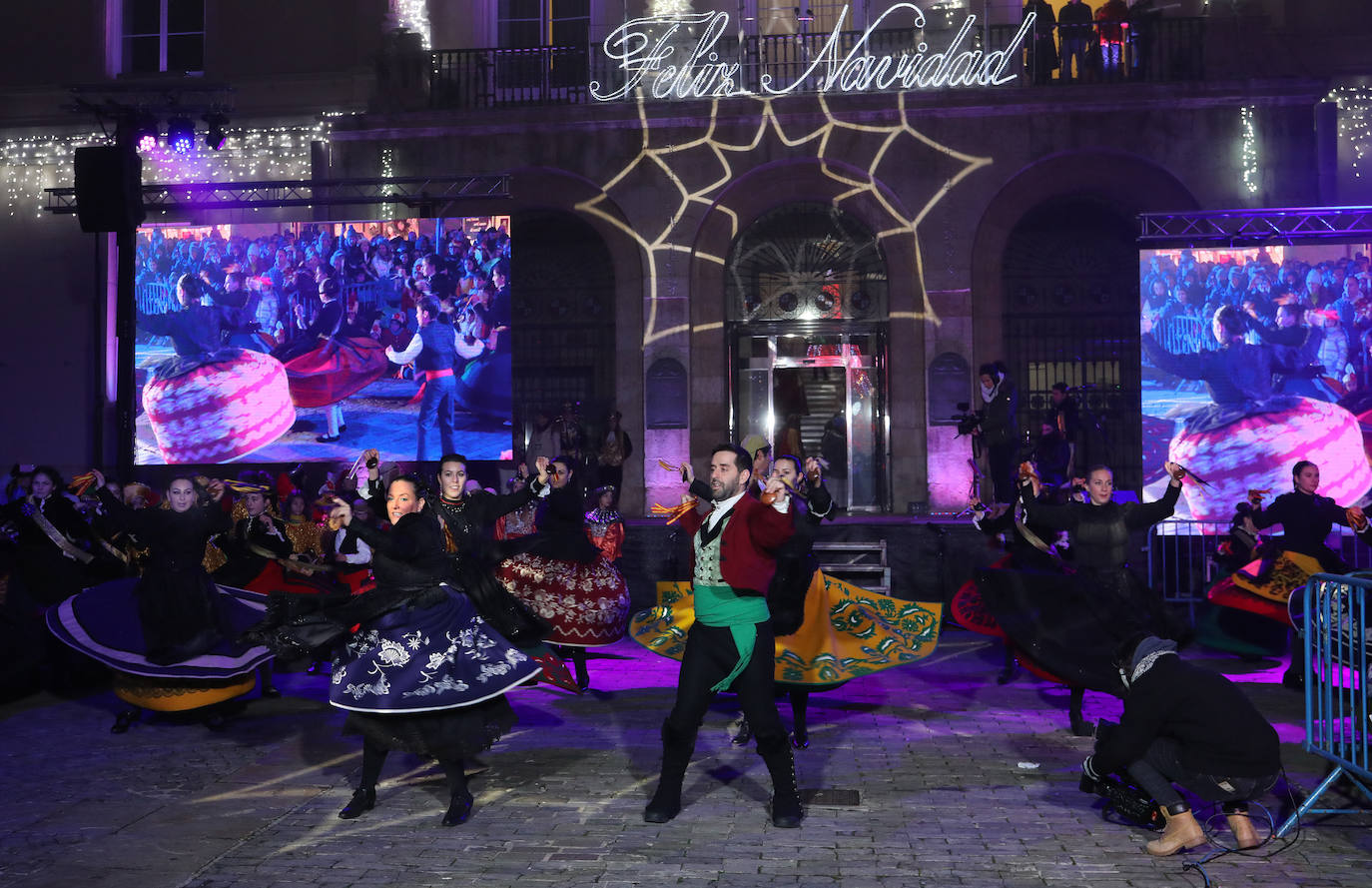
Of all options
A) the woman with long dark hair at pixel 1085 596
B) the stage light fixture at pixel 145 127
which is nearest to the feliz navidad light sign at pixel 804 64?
the stage light fixture at pixel 145 127

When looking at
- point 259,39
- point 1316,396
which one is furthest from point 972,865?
point 259,39

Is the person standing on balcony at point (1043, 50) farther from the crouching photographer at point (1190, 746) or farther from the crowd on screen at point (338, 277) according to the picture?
the crouching photographer at point (1190, 746)

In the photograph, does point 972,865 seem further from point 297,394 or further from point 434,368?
point 297,394

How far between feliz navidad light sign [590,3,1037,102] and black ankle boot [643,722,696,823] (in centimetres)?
1418

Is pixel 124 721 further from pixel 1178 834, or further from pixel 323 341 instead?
pixel 323 341

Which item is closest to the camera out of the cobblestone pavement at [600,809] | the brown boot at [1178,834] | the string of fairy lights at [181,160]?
the cobblestone pavement at [600,809]

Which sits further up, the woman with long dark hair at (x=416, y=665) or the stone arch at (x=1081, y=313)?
the stone arch at (x=1081, y=313)

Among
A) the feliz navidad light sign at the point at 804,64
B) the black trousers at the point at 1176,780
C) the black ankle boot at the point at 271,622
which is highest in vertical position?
the feliz navidad light sign at the point at 804,64

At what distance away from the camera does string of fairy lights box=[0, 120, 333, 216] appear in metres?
20.5

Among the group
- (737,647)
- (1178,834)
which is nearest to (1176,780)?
(1178,834)

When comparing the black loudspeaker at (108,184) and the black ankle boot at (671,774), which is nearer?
the black ankle boot at (671,774)

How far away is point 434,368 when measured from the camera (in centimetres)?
1772

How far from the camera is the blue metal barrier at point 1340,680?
19.3 feet

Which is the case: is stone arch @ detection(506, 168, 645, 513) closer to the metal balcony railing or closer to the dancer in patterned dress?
the metal balcony railing
